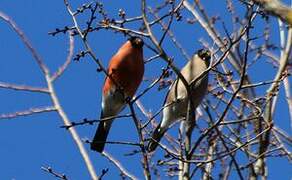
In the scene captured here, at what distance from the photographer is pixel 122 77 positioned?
455cm

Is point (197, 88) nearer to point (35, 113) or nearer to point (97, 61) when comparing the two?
point (35, 113)

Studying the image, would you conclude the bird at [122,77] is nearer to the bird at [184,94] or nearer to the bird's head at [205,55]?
the bird at [184,94]

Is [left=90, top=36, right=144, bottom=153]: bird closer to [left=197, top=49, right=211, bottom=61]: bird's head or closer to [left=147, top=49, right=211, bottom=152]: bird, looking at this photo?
[left=147, top=49, right=211, bottom=152]: bird

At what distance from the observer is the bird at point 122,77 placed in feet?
14.9

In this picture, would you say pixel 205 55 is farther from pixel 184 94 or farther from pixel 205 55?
pixel 184 94

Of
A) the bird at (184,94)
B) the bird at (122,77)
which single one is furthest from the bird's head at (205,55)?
the bird at (122,77)

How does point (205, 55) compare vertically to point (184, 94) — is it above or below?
above

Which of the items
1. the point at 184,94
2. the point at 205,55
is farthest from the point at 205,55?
the point at 184,94

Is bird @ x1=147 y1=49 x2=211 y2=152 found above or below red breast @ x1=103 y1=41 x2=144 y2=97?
below

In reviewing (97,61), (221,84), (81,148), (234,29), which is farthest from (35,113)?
(234,29)

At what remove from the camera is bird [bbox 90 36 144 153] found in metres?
4.55

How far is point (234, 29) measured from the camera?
469cm

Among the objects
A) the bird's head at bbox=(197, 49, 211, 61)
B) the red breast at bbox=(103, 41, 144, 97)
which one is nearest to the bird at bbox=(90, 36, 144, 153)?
the red breast at bbox=(103, 41, 144, 97)

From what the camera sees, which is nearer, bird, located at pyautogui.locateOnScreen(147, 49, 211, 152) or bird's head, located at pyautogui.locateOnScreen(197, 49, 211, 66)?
bird, located at pyautogui.locateOnScreen(147, 49, 211, 152)
